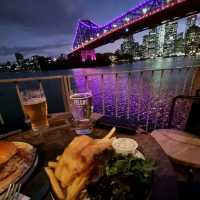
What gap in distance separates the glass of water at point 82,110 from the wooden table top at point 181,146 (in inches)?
37.7

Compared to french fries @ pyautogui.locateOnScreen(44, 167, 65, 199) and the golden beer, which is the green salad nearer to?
french fries @ pyautogui.locateOnScreen(44, 167, 65, 199)

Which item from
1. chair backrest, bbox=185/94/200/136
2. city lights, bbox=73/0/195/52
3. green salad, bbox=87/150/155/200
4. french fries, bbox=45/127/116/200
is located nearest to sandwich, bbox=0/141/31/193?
A: french fries, bbox=45/127/116/200

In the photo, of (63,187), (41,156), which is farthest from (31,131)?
(63,187)

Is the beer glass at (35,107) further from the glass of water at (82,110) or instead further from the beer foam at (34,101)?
the glass of water at (82,110)

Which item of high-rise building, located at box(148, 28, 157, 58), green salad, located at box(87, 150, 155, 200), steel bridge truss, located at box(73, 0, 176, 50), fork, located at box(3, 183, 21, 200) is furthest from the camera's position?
high-rise building, located at box(148, 28, 157, 58)

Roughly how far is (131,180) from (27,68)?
47298 millimetres

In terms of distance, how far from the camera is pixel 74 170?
1.62 feet

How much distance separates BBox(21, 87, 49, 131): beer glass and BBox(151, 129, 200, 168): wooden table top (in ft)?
3.90

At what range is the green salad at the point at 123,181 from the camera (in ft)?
1.29

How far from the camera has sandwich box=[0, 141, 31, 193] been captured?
558 millimetres

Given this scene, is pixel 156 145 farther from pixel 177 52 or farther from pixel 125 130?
pixel 177 52

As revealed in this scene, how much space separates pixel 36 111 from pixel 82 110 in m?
0.28

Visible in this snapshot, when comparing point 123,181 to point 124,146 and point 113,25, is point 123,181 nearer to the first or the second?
point 124,146

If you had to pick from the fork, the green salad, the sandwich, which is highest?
the green salad
